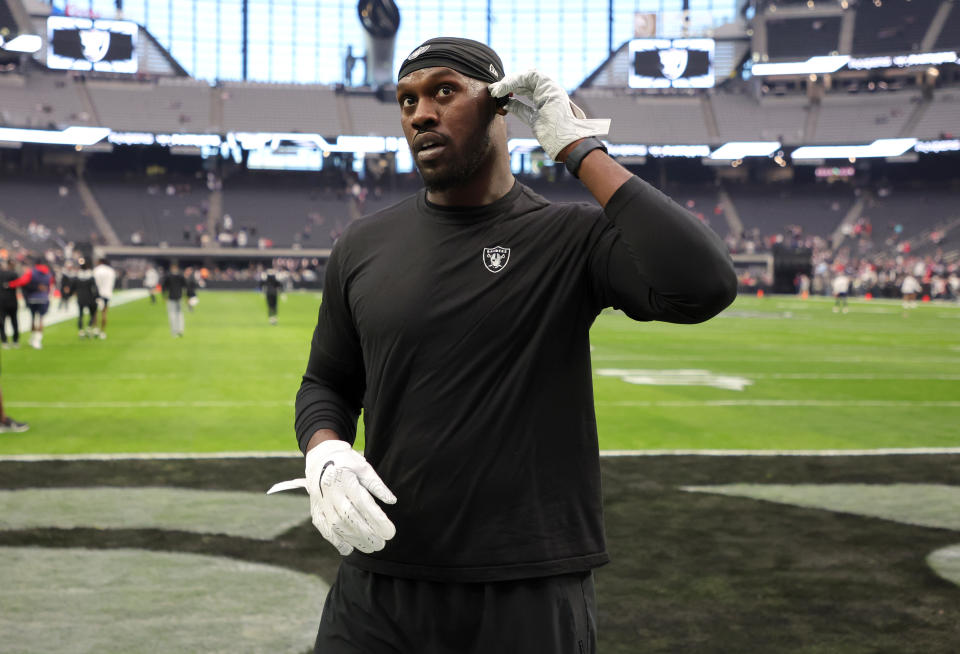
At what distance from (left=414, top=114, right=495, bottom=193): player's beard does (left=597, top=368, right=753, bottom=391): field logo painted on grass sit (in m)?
13.2

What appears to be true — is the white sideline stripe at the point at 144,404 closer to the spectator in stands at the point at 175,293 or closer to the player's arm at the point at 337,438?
the spectator in stands at the point at 175,293

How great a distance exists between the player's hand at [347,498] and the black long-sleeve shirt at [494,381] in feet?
0.26

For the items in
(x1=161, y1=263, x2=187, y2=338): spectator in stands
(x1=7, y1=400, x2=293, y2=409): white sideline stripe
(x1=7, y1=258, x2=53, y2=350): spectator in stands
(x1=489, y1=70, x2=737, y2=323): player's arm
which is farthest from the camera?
(x1=161, y1=263, x2=187, y2=338): spectator in stands

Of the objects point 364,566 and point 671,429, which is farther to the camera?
point 671,429

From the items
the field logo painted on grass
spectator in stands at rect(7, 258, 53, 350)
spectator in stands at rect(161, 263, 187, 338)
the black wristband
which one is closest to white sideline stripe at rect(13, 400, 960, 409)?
the field logo painted on grass

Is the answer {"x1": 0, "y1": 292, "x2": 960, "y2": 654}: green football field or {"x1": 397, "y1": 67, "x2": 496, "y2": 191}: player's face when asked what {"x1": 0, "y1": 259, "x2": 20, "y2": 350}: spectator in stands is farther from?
{"x1": 397, "y1": 67, "x2": 496, "y2": 191}: player's face

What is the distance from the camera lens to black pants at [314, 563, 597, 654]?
2418 millimetres

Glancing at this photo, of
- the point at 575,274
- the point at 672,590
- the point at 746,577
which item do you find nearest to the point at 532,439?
the point at 575,274

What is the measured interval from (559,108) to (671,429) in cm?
935

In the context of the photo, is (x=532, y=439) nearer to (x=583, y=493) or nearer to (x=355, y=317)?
(x=583, y=493)

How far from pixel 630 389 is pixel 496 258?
1276 centimetres

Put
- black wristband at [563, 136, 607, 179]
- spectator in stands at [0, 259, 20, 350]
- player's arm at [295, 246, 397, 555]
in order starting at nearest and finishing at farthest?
1. black wristband at [563, 136, 607, 179]
2. player's arm at [295, 246, 397, 555]
3. spectator in stands at [0, 259, 20, 350]

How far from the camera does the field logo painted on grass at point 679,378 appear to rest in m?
15.7

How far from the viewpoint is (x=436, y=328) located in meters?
2.50
